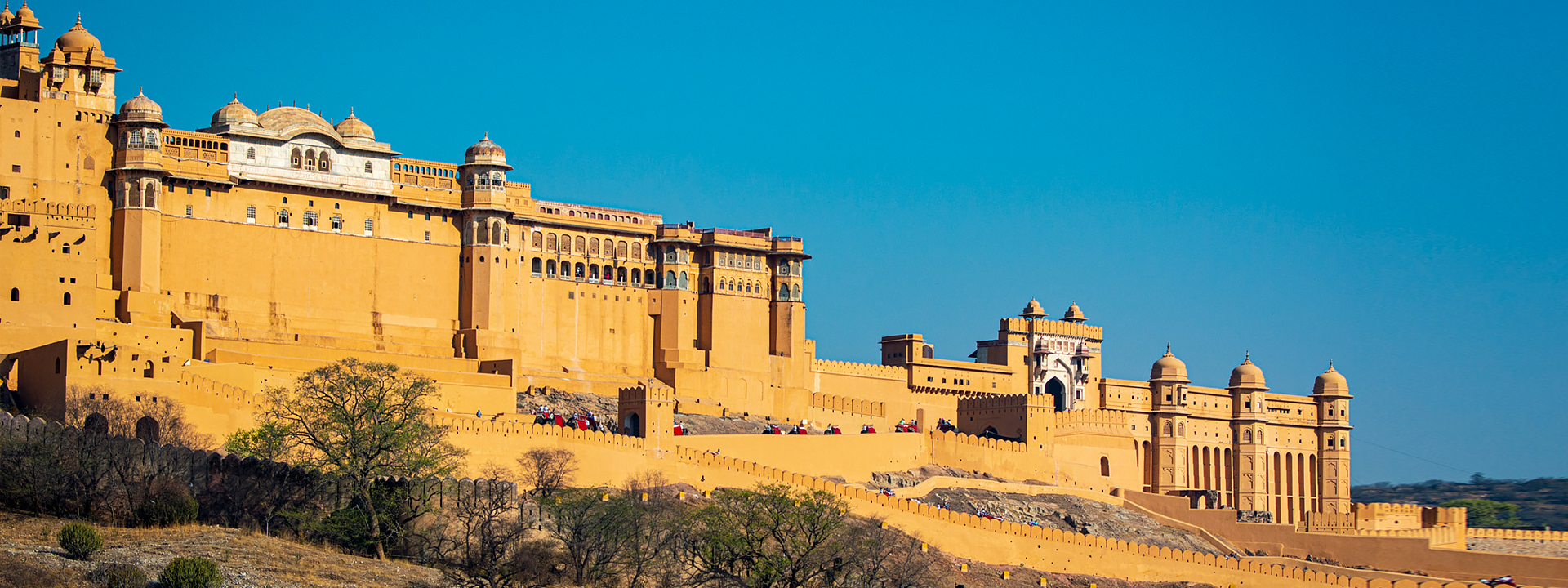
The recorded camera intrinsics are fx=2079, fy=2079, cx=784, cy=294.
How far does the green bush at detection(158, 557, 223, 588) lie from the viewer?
4169 centimetres

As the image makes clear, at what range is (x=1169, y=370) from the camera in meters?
87.6

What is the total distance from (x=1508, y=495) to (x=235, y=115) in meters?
115

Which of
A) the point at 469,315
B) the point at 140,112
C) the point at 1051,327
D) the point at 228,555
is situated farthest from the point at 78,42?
the point at 1051,327

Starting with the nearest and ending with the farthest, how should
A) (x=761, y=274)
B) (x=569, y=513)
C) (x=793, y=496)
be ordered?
(x=569, y=513), (x=793, y=496), (x=761, y=274)

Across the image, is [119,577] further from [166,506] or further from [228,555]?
[166,506]

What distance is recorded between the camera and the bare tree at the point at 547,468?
190 ft

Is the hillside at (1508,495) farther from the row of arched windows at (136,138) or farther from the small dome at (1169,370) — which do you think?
the row of arched windows at (136,138)

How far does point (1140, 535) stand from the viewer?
239 ft

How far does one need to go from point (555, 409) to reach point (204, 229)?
13.2 metres

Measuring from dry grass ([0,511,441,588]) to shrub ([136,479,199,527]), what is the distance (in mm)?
348

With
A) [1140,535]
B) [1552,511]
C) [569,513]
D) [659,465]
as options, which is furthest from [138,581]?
[1552,511]

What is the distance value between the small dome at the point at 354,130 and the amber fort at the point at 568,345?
0.40ft

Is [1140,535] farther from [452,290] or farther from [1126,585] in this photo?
[452,290]

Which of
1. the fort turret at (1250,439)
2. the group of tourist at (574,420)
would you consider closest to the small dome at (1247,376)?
the fort turret at (1250,439)
